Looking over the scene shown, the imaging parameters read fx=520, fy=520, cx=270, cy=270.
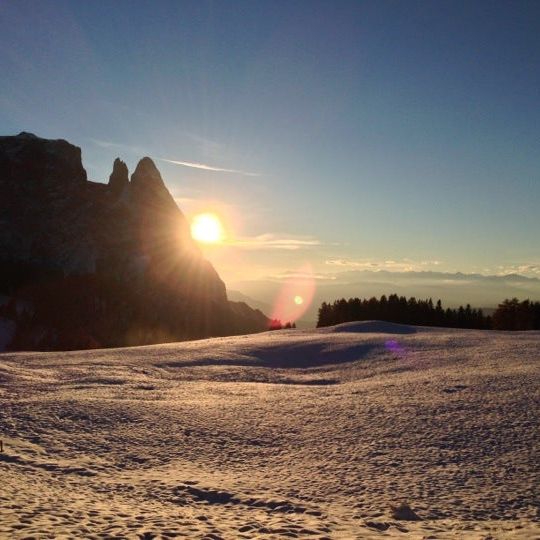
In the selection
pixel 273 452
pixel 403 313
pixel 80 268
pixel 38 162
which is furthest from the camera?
pixel 38 162

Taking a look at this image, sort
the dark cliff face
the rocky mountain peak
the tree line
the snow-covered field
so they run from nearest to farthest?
1. the snow-covered field
2. the tree line
3. the dark cliff face
4. the rocky mountain peak

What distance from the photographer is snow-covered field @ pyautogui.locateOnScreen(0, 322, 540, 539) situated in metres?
7.47

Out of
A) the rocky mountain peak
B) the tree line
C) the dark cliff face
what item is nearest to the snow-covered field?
the tree line

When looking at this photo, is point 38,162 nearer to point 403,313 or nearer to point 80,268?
point 80,268

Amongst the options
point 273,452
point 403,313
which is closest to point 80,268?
point 403,313

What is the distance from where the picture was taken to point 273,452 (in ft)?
38.3

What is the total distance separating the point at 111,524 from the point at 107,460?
416cm

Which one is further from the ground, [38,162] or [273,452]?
[38,162]

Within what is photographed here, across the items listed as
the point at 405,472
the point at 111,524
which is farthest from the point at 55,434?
the point at 405,472

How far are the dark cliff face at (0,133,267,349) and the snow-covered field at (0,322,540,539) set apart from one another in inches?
5605

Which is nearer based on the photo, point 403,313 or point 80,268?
point 403,313

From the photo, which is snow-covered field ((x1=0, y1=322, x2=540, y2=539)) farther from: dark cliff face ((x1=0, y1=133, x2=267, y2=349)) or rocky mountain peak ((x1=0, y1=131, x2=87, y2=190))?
rocky mountain peak ((x1=0, y1=131, x2=87, y2=190))

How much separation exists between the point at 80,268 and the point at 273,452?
181 m

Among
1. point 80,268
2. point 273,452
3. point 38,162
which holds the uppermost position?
point 38,162
